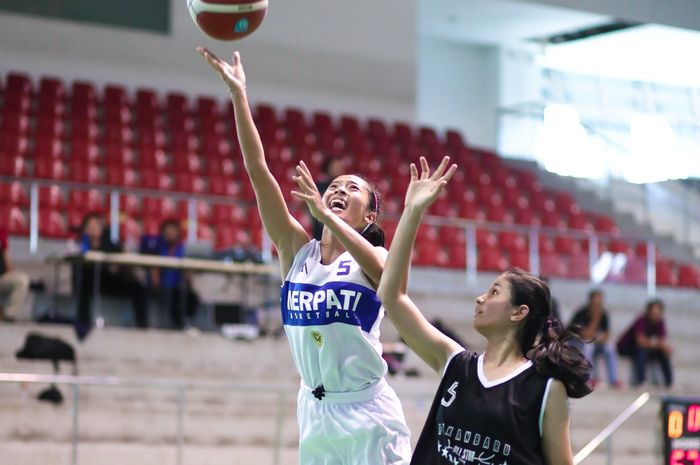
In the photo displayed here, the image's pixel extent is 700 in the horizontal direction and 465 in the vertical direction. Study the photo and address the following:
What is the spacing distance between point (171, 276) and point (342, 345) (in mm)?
6890

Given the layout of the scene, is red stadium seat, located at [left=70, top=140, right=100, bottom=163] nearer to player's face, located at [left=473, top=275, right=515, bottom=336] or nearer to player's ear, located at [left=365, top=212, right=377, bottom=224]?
player's ear, located at [left=365, top=212, right=377, bottom=224]

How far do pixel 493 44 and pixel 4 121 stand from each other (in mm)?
9255

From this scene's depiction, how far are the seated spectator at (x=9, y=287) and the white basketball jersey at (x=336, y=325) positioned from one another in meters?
6.43

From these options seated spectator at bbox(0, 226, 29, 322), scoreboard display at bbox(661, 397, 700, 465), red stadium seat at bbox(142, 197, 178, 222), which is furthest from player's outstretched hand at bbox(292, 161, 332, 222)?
red stadium seat at bbox(142, 197, 178, 222)

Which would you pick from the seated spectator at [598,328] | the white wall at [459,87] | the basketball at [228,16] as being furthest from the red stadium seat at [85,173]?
the basketball at [228,16]

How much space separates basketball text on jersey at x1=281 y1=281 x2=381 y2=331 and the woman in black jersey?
1.51 ft

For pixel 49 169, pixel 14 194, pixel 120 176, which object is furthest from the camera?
pixel 120 176

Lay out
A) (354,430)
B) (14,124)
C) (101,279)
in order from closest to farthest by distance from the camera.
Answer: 1. (354,430)
2. (101,279)
3. (14,124)

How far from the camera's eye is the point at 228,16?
16.2ft

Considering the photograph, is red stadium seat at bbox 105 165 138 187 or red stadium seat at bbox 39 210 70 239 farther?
red stadium seat at bbox 105 165 138 187

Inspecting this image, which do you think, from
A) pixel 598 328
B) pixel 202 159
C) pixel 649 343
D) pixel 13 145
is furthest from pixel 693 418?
pixel 202 159

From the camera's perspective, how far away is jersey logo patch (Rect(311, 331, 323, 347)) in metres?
4.44

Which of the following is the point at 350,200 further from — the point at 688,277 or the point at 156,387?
the point at 688,277

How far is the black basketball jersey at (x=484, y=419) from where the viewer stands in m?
3.65
